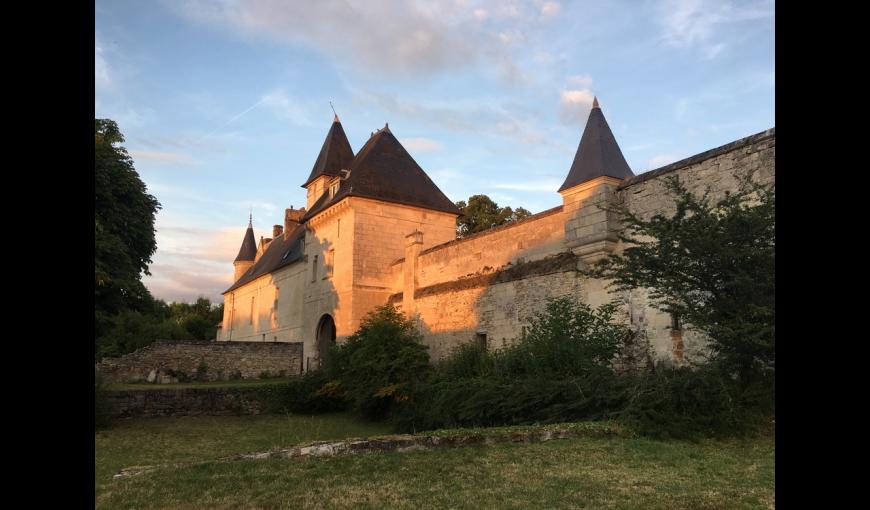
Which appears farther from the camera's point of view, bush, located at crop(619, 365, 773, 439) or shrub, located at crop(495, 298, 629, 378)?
shrub, located at crop(495, 298, 629, 378)

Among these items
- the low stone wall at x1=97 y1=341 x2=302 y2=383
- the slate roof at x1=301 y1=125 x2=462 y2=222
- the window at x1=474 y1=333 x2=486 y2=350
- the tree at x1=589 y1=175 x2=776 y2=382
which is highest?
the slate roof at x1=301 y1=125 x2=462 y2=222

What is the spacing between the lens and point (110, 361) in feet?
65.8

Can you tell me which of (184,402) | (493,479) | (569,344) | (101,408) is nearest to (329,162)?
(184,402)

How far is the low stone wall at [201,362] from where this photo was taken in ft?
66.3

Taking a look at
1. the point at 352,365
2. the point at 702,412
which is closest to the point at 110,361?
the point at 352,365

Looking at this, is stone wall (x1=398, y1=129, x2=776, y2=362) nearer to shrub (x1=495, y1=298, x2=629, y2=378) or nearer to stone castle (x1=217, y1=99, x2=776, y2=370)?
stone castle (x1=217, y1=99, x2=776, y2=370)

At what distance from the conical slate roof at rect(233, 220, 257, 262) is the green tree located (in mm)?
28067

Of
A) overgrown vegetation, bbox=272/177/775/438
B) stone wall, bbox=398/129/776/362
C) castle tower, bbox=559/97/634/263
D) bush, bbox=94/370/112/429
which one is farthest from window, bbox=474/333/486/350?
bush, bbox=94/370/112/429

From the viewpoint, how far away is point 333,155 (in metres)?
30.2

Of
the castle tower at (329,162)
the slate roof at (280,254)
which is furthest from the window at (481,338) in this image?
the castle tower at (329,162)

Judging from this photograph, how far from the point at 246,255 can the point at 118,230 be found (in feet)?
98.6

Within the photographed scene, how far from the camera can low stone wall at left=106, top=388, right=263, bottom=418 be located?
15.9 meters
